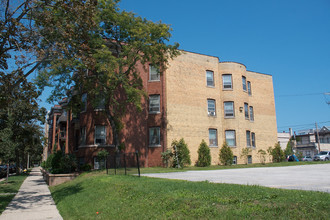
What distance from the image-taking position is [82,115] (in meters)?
26.8

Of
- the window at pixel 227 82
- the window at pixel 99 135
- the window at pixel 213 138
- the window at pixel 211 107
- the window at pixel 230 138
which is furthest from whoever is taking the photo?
the window at pixel 227 82

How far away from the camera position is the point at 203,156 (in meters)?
27.1

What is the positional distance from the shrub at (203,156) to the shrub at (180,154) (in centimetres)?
136

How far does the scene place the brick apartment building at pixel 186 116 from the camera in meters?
26.2

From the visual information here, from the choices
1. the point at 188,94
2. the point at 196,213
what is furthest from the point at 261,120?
the point at 196,213

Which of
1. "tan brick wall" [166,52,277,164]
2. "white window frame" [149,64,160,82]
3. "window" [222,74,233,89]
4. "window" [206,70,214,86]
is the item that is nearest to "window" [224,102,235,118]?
"tan brick wall" [166,52,277,164]

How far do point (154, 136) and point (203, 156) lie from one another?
5.08 meters

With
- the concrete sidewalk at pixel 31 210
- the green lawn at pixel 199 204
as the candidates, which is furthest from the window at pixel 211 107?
the green lawn at pixel 199 204

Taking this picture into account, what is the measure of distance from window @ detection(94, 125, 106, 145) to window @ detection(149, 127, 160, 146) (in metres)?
4.47

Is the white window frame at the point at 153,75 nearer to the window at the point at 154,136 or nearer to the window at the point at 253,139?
the window at the point at 154,136

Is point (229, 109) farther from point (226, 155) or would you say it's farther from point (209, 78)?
point (226, 155)

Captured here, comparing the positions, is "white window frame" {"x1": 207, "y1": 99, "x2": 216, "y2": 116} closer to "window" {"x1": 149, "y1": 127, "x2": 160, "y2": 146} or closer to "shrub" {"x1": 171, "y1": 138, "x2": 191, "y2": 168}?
"shrub" {"x1": 171, "y1": 138, "x2": 191, "y2": 168}

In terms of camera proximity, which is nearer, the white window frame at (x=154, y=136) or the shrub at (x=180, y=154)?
the shrub at (x=180, y=154)

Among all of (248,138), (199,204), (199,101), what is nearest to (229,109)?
(199,101)
